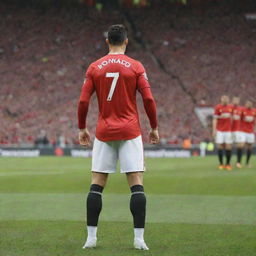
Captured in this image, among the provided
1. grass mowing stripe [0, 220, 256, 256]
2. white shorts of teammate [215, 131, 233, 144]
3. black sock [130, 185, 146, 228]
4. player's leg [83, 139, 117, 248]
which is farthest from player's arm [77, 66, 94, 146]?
white shorts of teammate [215, 131, 233, 144]

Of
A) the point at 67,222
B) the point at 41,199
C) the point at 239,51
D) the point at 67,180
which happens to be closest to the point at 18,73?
the point at 239,51

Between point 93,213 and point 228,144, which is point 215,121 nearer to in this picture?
point 228,144

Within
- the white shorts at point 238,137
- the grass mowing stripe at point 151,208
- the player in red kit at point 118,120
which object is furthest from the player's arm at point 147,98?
the white shorts at point 238,137

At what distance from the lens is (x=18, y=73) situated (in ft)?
147

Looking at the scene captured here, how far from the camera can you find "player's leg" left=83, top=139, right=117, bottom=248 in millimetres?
7709

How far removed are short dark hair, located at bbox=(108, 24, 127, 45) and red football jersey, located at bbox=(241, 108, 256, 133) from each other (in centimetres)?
1594

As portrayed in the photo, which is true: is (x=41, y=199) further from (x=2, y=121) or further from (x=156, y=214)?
(x=2, y=121)

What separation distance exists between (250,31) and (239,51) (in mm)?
2169

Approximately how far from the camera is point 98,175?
306 inches

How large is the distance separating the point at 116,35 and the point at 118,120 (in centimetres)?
90

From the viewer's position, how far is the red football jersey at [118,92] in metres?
7.58

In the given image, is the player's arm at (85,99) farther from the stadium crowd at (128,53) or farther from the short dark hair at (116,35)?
the stadium crowd at (128,53)

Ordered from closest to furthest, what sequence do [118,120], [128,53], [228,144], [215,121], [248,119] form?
[118,120] < [215,121] < [228,144] < [248,119] < [128,53]

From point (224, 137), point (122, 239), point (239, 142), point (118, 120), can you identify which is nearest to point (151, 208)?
point (122, 239)
